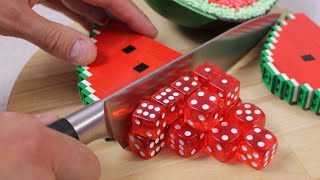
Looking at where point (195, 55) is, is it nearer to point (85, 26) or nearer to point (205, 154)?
point (205, 154)

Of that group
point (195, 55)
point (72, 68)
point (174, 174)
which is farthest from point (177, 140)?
point (72, 68)

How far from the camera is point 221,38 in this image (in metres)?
0.84

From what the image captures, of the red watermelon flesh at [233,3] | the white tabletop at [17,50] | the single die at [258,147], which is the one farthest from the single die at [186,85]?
the white tabletop at [17,50]

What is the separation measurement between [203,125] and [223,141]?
0.13 ft

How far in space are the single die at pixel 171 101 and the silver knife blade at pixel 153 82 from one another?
0.11 feet

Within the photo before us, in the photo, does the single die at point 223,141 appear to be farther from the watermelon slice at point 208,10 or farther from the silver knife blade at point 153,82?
the watermelon slice at point 208,10

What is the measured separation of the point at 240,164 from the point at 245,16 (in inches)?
12.5

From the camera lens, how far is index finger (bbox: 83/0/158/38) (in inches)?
35.8

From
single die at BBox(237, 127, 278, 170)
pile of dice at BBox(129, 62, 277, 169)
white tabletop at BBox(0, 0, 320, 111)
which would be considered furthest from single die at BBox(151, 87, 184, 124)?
white tabletop at BBox(0, 0, 320, 111)

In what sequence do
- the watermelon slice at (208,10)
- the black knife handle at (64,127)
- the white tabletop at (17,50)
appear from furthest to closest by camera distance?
1. the white tabletop at (17,50)
2. the watermelon slice at (208,10)
3. the black knife handle at (64,127)

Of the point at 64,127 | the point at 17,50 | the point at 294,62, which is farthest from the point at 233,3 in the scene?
the point at 17,50

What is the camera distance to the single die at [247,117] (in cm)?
71

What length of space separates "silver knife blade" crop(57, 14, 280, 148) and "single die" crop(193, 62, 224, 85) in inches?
1.4

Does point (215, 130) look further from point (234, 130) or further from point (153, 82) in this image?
Answer: point (153, 82)
